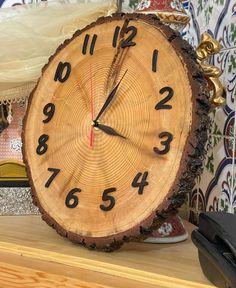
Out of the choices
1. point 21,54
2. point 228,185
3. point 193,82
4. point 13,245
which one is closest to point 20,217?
point 13,245

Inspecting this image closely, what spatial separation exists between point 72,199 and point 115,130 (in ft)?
0.48

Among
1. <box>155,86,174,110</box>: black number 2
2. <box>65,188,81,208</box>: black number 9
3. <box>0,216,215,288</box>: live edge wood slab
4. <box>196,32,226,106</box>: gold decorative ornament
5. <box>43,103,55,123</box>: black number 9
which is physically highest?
<box>196,32,226,106</box>: gold decorative ornament

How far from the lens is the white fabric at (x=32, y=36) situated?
113 cm

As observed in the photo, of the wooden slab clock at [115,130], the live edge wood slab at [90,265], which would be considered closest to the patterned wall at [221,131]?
the live edge wood slab at [90,265]

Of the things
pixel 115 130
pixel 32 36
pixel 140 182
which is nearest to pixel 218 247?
pixel 140 182

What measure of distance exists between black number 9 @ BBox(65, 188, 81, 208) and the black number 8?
110mm

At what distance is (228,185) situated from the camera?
1086 mm

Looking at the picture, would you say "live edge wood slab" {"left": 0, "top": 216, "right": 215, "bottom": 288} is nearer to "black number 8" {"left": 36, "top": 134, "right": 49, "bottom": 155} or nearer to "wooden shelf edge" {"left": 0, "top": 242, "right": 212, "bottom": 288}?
"wooden shelf edge" {"left": 0, "top": 242, "right": 212, "bottom": 288}

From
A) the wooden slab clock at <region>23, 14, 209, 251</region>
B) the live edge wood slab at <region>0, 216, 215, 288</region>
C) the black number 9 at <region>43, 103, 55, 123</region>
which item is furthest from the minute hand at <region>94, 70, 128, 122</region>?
the live edge wood slab at <region>0, 216, 215, 288</region>

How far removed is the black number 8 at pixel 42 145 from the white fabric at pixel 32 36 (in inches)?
7.1

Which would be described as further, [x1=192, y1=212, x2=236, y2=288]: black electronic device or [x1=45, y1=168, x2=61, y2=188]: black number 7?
[x1=45, y1=168, x2=61, y2=188]: black number 7

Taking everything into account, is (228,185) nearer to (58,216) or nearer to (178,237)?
(178,237)

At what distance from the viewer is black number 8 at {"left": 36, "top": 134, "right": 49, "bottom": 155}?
3.28 ft

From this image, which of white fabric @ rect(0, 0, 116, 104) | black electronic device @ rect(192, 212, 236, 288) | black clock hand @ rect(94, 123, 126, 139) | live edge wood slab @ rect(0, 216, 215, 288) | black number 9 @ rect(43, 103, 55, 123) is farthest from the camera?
white fabric @ rect(0, 0, 116, 104)
